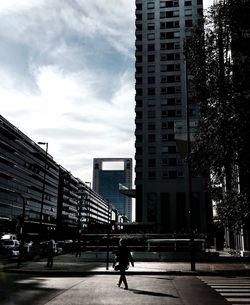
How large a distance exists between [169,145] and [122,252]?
209 feet

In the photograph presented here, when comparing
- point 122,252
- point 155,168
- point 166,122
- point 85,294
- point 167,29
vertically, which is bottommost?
point 85,294

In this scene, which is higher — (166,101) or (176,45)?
(176,45)

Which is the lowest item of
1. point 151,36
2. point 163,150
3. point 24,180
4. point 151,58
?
point 24,180

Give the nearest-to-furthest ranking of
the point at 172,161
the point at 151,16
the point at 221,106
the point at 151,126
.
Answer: the point at 221,106 → the point at 172,161 → the point at 151,126 → the point at 151,16

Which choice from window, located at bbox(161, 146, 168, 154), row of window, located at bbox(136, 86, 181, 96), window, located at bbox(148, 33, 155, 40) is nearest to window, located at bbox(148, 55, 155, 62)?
window, located at bbox(148, 33, 155, 40)

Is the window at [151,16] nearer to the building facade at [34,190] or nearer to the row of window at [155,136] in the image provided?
the row of window at [155,136]

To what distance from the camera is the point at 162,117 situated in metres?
79.1

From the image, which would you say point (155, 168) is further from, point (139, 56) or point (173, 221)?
point (139, 56)

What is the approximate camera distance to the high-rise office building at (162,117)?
238 ft

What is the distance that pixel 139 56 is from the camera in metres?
83.0

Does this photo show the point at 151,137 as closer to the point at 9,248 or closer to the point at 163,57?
the point at 163,57

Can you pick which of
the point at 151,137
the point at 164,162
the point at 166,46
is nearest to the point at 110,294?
the point at 164,162

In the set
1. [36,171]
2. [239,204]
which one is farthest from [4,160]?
[239,204]

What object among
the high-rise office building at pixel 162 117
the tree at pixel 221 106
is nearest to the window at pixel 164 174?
the high-rise office building at pixel 162 117
